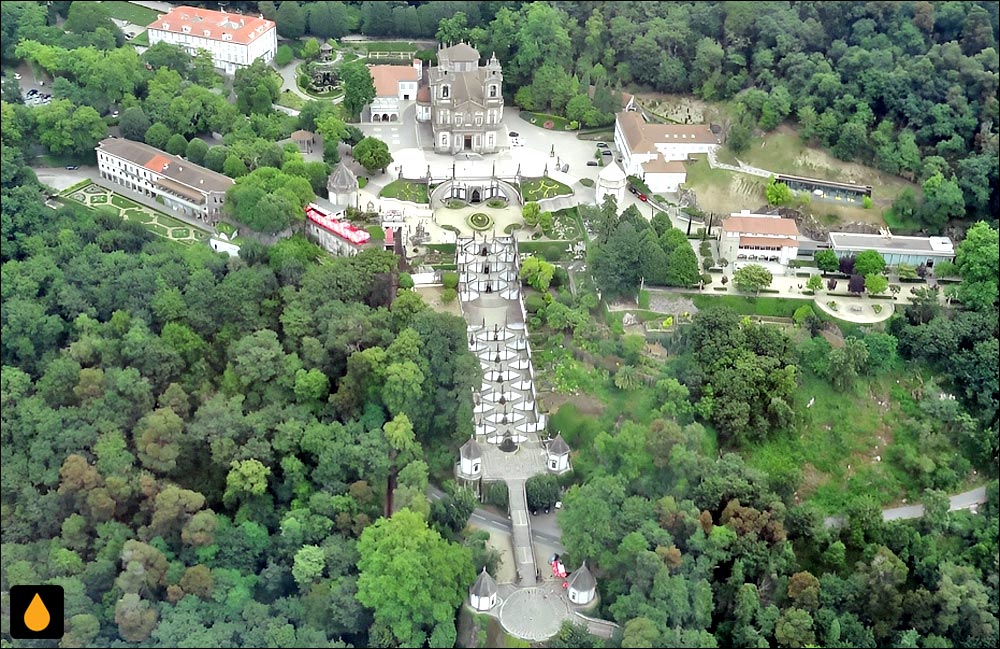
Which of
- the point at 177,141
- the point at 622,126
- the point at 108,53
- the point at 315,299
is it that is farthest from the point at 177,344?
the point at 622,126

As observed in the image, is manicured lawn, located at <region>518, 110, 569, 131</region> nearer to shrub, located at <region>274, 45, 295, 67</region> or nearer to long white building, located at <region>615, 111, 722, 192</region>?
long white building, located at <region>615, 111, 722, 192</region>

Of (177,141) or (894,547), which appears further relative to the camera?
(177,141)

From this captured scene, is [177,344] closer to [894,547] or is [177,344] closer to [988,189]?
[894,547]

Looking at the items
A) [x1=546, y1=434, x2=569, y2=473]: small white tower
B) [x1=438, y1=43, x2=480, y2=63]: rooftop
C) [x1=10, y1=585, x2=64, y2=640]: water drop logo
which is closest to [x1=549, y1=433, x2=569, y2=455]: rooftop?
[x1=546, y1=434, x2=569, y2=473]: small white tower

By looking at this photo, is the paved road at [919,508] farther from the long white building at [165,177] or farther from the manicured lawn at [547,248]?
the long white building at [165,177]

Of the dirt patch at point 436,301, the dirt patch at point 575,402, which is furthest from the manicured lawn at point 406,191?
the dirt patch at point 575,402

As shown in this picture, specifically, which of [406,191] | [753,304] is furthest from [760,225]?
[406,191]
